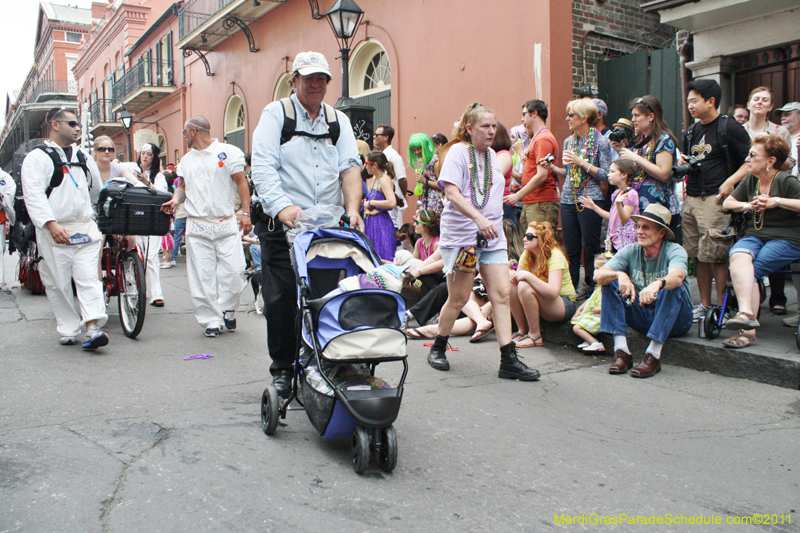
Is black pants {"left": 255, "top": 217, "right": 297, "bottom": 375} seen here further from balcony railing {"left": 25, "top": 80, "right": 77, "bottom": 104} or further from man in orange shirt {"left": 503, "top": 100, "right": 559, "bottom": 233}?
balcony railing {"left": 25, "top": 80, "right": 77, "bottom": 104}

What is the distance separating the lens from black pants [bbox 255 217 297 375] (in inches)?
165

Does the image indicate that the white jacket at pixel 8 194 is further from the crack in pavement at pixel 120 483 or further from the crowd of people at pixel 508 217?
the crack in pavement at pixel 120 483

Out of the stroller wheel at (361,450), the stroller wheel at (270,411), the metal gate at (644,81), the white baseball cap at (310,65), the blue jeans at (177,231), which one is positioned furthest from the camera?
the blue jeans at (177,231)

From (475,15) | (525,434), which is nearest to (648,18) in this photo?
(475,15)

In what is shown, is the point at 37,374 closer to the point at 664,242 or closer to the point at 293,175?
the point at 293,175

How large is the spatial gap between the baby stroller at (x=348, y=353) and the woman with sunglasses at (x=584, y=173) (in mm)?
3904

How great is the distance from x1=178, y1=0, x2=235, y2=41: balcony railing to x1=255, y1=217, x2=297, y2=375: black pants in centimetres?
1844

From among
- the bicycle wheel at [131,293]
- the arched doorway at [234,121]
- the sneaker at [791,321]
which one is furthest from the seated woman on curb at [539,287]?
the arched doorway at [234,121]

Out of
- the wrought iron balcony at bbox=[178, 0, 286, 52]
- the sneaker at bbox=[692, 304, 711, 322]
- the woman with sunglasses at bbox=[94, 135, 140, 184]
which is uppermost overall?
the wrought iron balcony at bbox=[178, 0, 286, 52]

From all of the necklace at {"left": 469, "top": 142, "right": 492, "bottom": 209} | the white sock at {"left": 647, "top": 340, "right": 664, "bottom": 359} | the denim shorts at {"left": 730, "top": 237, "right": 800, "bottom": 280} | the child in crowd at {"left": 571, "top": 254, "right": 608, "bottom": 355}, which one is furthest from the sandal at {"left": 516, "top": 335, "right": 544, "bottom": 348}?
the denim shorts at {"left": 730, "top": 237, "right": 800, "bottom": 280}

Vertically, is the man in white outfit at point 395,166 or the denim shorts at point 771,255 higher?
the man in white outfit at point 395,166

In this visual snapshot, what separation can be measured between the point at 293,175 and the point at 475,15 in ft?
24.8

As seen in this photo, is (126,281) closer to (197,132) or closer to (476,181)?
(197,132)

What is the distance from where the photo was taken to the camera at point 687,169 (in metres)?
6.12
